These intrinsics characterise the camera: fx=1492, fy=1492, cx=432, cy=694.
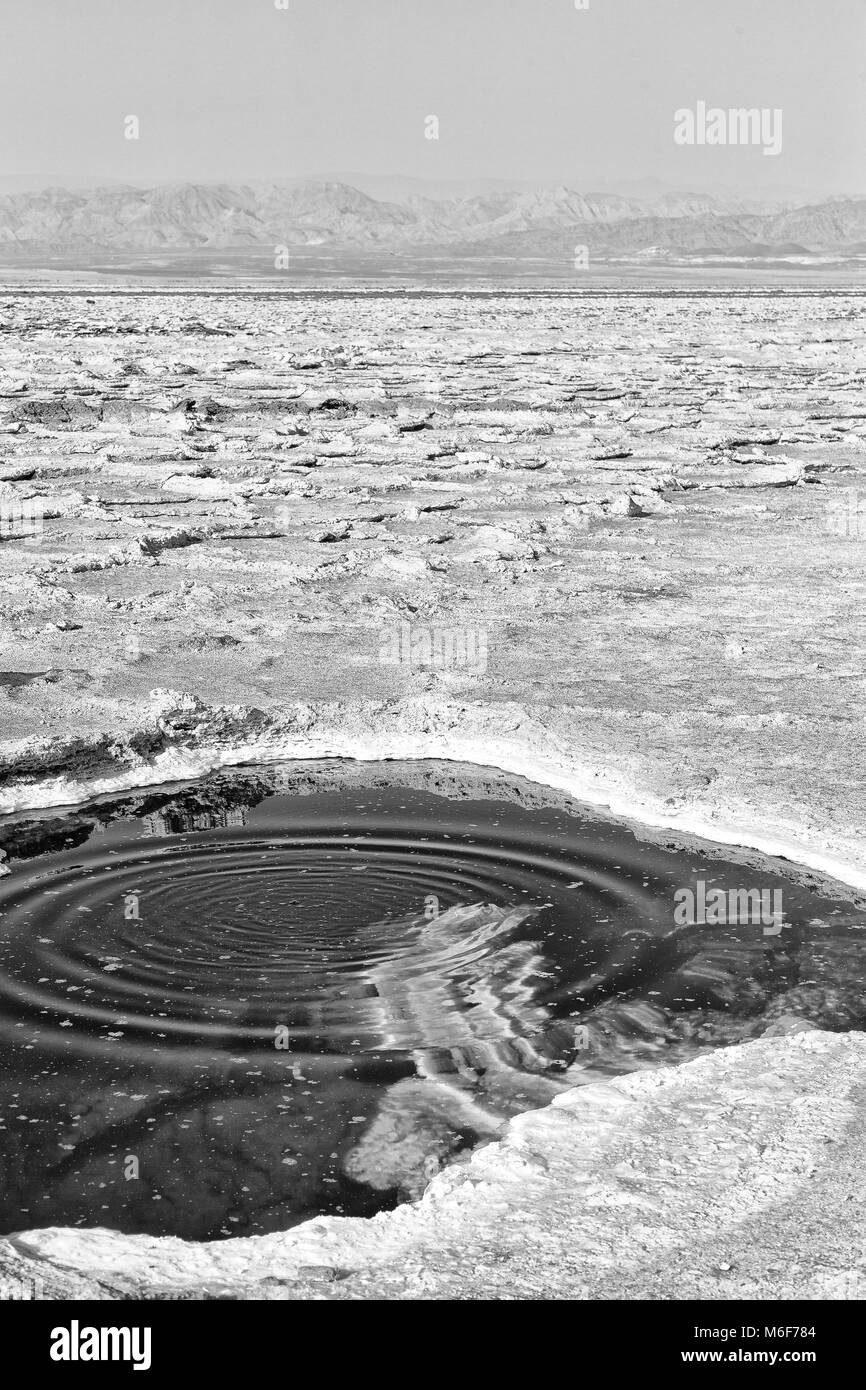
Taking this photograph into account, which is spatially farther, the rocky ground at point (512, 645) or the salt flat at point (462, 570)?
the salt flat at point (462, 570)

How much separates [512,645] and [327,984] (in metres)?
3.67

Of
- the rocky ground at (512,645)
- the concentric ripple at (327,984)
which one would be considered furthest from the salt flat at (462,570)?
the concentric ripple at (327,984)

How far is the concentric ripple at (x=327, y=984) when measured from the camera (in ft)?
11.2

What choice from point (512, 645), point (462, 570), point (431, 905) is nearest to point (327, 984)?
point (431, 905)

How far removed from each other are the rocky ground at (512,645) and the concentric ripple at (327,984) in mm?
243

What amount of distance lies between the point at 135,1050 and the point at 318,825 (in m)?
1.68

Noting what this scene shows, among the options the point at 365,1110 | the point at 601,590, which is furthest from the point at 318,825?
the point at 601,590

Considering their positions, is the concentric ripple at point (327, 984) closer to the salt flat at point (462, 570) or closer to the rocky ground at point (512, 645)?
the rocky ground at point (512, 645)

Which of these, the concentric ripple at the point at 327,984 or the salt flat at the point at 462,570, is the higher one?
the salt flat at the point at 462,570

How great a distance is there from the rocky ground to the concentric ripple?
0.80 ft

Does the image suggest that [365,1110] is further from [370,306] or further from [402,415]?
[370,306]

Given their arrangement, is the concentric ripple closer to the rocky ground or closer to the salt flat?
the rocky ground

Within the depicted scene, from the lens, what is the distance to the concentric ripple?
134 inches
